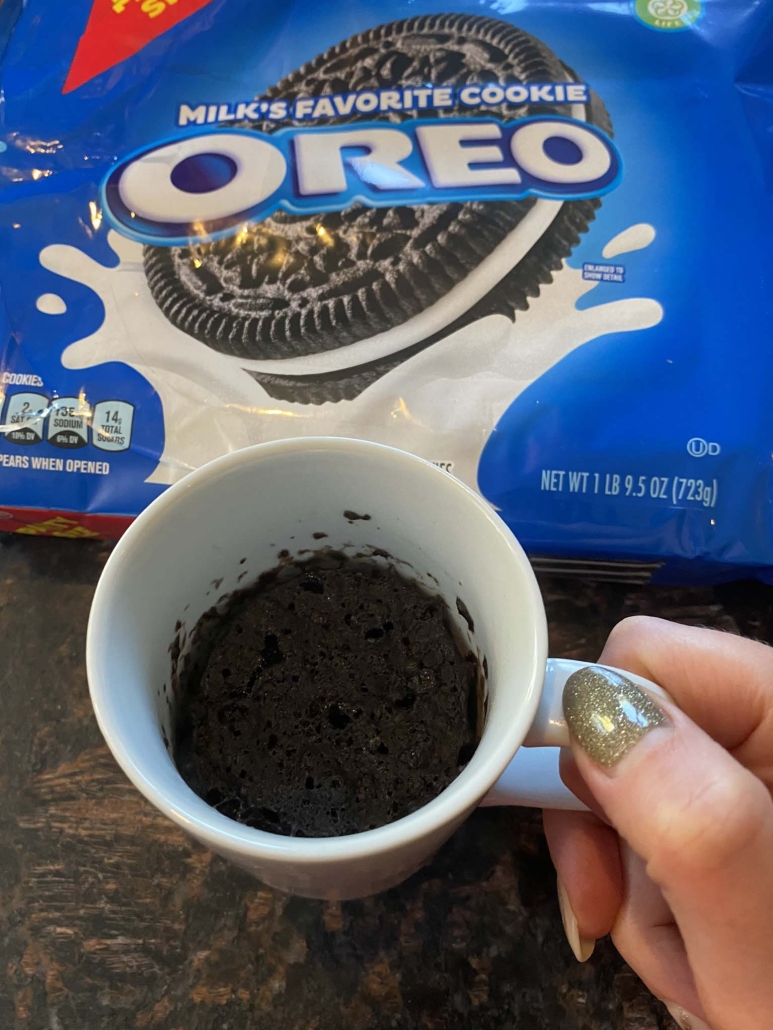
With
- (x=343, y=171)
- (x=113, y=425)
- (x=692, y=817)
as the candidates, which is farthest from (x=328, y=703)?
(x=343, y=171)

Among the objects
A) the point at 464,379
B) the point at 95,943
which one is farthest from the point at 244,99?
the point at 95,943

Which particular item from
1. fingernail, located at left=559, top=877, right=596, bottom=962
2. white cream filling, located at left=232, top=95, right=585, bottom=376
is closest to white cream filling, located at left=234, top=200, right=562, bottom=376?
white cream filling, located at left=232, top=95, right=585, bottom=376

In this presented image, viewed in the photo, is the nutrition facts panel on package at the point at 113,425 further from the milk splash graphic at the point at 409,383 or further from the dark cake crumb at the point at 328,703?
the dark cake crumb at the point at 328,703

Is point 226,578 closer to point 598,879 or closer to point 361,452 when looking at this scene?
point 361,452

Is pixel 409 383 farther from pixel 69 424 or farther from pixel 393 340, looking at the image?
pixel 69 424

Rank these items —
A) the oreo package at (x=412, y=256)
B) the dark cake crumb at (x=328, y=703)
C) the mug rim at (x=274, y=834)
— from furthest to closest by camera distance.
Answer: the oreo package at (x=412, y=256) → the dark cake crumb at (x=328, y=703) → the mug rim at (x=274, y=834)

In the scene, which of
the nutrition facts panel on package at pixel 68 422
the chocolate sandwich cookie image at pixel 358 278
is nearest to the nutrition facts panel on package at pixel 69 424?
the nutrition facts panel on package at pixel 68 422
